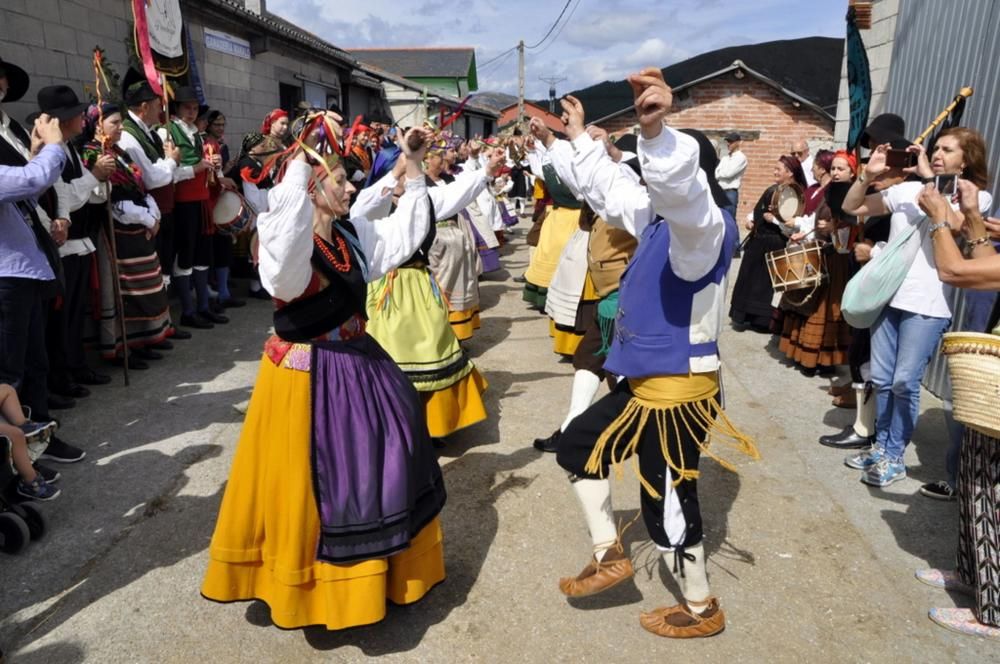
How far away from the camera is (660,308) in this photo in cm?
242

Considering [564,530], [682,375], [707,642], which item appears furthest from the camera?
[564,530]

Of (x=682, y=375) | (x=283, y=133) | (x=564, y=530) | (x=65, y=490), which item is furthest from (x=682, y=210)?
(x=65, y=490)

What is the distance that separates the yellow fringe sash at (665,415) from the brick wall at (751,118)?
46.2ft

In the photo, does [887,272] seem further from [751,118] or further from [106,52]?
[751,118]

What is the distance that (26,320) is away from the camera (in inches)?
153

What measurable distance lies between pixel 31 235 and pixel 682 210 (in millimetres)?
3464

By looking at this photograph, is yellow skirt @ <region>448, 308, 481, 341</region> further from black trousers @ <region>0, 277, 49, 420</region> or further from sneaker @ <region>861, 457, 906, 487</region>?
sneaker @ <region>861, 457, 906, 487</region>

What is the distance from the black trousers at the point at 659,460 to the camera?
253cm

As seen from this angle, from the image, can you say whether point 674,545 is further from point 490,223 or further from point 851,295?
point 490,223

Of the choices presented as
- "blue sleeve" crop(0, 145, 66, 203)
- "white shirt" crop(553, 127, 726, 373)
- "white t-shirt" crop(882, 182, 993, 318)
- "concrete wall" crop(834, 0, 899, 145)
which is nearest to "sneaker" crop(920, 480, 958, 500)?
"white t-shirt" crop(882, 182, 993, 318)

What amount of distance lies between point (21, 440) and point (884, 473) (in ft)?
13.7

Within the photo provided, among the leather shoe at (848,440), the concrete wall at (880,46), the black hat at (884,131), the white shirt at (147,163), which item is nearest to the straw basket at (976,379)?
the black hat at (884,131)

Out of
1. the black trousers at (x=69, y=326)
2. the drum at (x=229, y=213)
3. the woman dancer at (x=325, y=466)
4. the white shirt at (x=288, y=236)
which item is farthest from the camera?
the drum at (x=229, y=213)

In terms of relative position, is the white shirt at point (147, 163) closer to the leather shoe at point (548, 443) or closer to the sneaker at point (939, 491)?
the leather shoe at point (548, 443)
